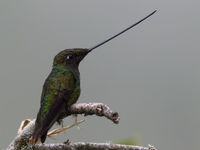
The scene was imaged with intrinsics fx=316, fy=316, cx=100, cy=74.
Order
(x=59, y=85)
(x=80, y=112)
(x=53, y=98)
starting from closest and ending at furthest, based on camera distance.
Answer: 1. (x=80, y=112)
2. (x=53, y=98)
3. (x=59, y=85)

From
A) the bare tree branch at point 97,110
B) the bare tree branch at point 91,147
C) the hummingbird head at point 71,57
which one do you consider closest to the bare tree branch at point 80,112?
the bare tree branch at point 97,110

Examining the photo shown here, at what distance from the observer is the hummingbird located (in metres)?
1.77

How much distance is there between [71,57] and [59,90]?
1.57 ft

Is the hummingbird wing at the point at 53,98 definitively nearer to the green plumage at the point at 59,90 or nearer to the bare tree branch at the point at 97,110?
the green plumage at the point at 59,90

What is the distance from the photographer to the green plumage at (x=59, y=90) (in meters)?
1.78

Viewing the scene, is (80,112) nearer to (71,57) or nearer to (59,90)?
(59,90)

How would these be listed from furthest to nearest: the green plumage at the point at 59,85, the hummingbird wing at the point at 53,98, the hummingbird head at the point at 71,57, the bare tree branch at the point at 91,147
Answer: the hummingbird head at the point at 71,57, the green plumage at the point at 59,85, the hummingbird wing at the point at 53,98, the bare tree branch at the point at 91,147

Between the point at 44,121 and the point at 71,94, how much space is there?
0.47m

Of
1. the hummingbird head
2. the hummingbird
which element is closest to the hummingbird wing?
the hummingbird

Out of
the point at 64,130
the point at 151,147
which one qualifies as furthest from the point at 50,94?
the point at 151,147

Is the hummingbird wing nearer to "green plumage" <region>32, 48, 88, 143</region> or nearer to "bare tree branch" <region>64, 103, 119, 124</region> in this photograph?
"green plumage" <region>32, 48, 88, 143</region>

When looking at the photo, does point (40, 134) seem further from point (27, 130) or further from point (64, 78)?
point (64, 78)

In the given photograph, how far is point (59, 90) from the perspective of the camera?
2154 millimetres

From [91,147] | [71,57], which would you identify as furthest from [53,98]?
[91,147]
